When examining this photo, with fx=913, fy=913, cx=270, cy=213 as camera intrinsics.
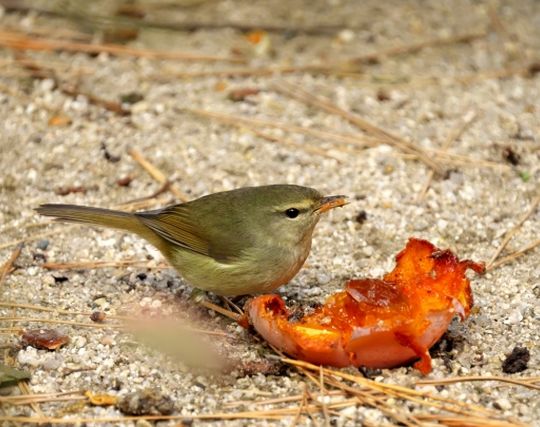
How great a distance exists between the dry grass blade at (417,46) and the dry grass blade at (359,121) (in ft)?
2.50

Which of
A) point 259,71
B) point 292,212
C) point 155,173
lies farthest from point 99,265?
point 259,71

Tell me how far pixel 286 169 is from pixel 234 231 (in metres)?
1.53

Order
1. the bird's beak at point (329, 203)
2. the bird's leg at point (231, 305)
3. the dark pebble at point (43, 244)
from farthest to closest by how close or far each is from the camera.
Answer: the dark pebble at point (43, 244)
the bird's leg at point (231, 305)
the bird's beak at point (329, 203)

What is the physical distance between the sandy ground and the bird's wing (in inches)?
15.1

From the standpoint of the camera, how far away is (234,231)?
5277 millimetres

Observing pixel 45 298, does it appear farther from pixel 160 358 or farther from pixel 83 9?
pixel 83 9

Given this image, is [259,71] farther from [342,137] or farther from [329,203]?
[329,203]

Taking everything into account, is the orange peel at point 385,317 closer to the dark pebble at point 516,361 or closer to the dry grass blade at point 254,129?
the dark pebble at point 516,361

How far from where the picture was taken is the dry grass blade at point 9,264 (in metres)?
5.43

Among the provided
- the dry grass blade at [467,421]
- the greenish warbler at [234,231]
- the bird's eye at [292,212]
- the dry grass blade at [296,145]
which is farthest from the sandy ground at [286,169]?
the bird's eye at [292,212]

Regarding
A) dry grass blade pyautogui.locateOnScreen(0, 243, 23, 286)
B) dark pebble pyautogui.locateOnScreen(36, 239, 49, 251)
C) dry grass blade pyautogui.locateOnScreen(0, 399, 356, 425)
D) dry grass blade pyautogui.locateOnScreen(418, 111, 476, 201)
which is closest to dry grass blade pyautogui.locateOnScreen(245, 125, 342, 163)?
dry grass blade pyautogui.locateOnScreen(418, 111, 476, 201)

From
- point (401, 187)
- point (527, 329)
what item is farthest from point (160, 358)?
point (401, 187)

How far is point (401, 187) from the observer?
645 centimetres

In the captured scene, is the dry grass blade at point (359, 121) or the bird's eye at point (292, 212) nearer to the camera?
the bird's eye at point (292, 212)
